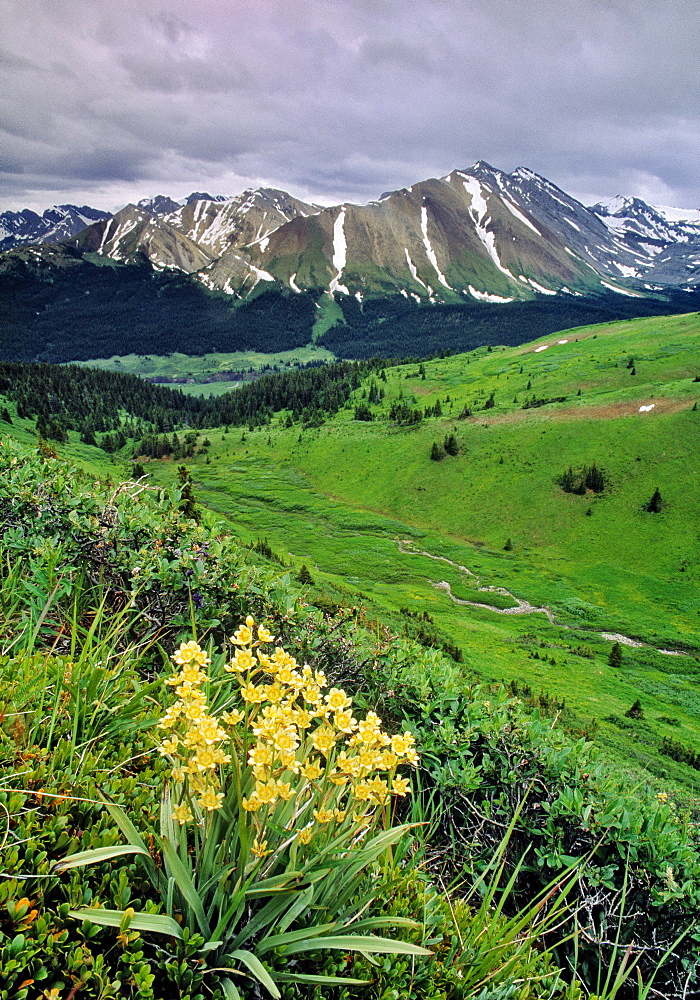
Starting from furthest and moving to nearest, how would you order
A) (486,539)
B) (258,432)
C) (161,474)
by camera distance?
(258,432)
(161,474)
(486,539)

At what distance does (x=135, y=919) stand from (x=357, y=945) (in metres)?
0.98

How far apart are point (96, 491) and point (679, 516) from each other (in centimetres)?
7522

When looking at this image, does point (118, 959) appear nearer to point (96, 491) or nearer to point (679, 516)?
point (96, 491)

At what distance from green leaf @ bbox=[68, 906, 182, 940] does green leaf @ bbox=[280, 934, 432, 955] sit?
56 cm

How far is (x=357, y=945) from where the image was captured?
2170mm

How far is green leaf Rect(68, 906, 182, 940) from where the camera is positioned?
199cm

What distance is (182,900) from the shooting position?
8.02 feet

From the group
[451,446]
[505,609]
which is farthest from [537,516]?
[505,609]

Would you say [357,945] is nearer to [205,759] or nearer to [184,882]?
[184,882]

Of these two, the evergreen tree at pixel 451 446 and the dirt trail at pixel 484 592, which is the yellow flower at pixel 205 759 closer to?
the dirt trail at pixel 484 592

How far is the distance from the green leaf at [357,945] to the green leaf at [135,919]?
56cm

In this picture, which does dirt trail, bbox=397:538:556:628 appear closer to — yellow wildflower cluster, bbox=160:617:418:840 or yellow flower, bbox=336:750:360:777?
yellow wildflower cluster, bbox=160:617:418:840

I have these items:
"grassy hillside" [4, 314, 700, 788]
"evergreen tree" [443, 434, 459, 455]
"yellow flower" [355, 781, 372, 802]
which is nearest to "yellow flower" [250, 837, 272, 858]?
"yellow flower" [355, 781, 372, 802]

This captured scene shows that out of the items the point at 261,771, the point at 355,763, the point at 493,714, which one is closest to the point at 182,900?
the point at 261,771
